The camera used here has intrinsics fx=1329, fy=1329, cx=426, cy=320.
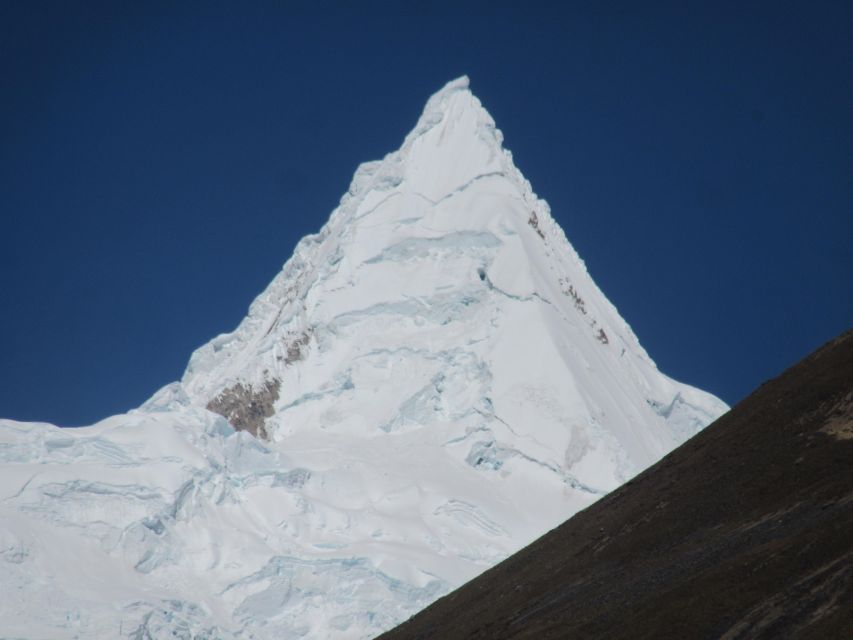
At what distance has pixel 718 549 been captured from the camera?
4159 centimetres

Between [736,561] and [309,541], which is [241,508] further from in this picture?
[736,561]

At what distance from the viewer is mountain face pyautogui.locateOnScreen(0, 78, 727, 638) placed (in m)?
108

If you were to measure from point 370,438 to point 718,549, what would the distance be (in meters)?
99.3

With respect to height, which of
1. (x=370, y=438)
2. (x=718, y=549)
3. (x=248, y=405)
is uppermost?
(x=248, y=405)

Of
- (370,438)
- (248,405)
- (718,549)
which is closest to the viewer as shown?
(718,549)

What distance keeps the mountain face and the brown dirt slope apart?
49466 mm

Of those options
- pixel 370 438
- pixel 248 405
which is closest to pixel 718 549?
pixel 370 438

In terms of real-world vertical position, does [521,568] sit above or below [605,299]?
below

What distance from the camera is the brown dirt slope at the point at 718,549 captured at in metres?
34.2

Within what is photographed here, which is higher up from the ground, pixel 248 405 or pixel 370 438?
pixel 248 405

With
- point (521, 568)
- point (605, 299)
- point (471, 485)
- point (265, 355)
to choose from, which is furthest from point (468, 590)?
point (605, 299)

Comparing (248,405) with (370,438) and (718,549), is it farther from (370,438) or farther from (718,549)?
(718,549)

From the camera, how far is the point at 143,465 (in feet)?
383

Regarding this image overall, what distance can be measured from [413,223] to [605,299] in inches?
1587
